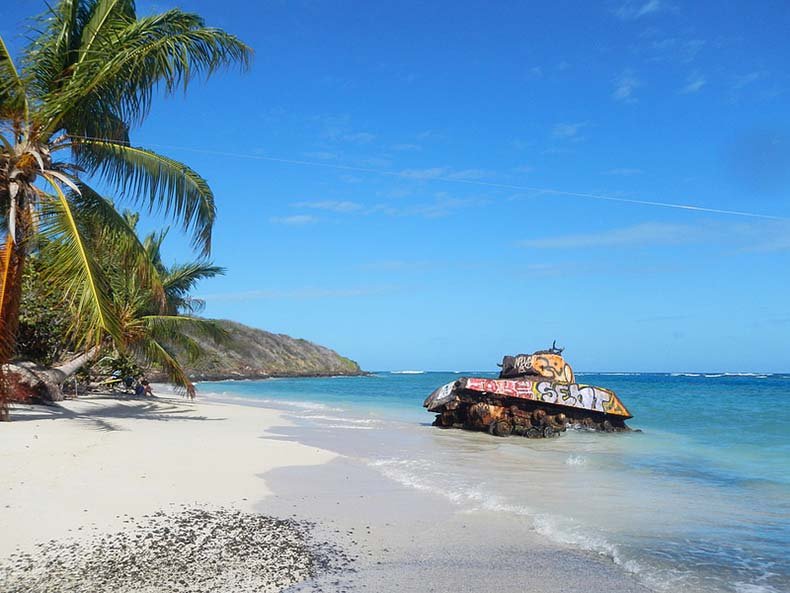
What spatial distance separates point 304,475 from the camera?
933 cm

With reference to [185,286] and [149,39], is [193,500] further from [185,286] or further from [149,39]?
[185,286]

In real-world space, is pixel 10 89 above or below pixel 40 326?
above

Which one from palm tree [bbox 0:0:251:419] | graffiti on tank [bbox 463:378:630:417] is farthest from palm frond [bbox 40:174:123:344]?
graffiti on tank [bbox 463:378:630:417]

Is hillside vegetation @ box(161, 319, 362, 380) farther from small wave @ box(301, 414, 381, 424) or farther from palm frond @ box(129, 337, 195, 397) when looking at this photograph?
palm frond @ box(129, 337, 195, 397)

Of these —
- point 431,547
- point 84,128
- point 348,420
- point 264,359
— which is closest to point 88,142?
point 84,128

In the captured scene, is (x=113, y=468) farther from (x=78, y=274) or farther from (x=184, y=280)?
(x=184, y=280)

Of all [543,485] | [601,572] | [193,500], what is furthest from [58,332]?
[601,572]

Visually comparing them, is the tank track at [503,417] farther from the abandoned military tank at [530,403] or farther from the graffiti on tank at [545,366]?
the graffiti on tank at [545,366]

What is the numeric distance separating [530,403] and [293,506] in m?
12.9

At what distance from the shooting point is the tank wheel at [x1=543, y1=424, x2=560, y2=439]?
58.6ft

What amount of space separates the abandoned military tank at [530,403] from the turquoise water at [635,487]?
75 cm

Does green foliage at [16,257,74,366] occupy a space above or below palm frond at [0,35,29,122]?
below

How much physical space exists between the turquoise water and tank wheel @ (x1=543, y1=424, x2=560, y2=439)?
1.04 ft

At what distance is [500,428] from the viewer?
17.8 meters
